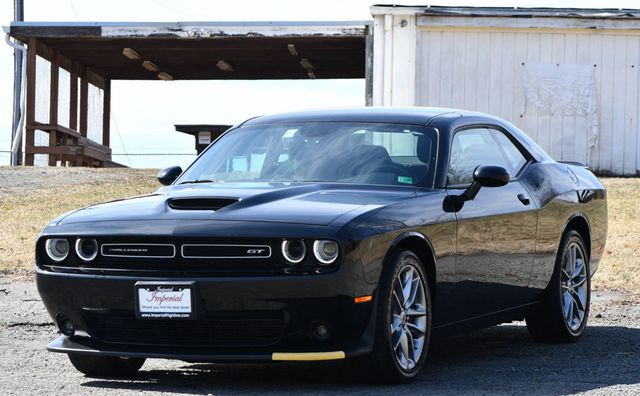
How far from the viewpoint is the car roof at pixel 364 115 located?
292 inches

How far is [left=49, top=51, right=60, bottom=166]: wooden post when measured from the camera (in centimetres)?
2517

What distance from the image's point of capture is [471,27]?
77.5 ft

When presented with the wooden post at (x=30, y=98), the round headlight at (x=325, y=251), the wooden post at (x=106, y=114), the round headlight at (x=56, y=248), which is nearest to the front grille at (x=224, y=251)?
the round headlight at (x=325, y=251)

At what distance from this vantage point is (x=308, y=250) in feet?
19.0

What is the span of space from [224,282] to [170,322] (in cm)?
35

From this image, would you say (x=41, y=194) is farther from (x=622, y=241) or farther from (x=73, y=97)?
(x=622, y=241)

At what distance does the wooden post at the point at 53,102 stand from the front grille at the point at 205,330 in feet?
64.0

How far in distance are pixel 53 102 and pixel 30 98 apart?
0.49 metres

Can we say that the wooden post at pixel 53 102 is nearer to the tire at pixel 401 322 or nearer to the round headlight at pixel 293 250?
the tire at pixel 401 322

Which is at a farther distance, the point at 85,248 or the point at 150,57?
the point at 150,57

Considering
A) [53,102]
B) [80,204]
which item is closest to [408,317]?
[80,204]

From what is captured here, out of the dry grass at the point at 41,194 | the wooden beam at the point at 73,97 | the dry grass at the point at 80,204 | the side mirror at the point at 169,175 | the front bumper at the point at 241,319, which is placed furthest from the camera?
the wooden beam at the point at 73,97

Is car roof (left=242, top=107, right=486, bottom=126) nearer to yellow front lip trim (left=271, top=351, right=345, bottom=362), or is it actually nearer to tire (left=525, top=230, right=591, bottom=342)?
tire (left=525, top=230, right=591, bottom=342)

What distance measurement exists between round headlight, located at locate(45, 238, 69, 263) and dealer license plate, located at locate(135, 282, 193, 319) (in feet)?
1.94
